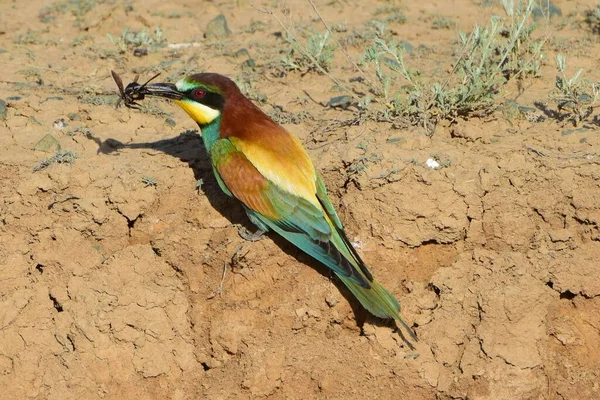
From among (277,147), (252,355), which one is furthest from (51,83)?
(252,355)

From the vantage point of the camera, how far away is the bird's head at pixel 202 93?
404cm

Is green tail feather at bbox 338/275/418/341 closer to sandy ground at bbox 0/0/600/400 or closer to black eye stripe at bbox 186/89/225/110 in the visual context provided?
sandy ground at bbox 0/0/600/400

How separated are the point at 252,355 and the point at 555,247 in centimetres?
139

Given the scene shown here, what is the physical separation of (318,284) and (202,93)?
1.07 metres

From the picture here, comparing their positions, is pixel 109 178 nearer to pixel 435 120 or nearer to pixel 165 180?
pixel 165 180

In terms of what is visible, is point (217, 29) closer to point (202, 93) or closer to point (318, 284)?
point (202, 93)

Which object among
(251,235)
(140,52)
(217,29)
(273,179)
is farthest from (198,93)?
(217,29)

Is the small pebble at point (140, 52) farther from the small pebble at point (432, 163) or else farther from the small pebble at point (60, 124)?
the small pebble at point (432, 163)

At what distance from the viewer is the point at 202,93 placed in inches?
160

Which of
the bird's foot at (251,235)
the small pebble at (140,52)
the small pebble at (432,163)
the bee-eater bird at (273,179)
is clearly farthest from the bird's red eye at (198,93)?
the small pebble at (140,52)

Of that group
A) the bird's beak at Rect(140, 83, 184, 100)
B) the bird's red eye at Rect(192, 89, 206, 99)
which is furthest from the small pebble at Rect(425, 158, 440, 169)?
the bird's beak at Rect(140, 83, 184, 100)

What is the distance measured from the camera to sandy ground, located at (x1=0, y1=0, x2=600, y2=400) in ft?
12.1

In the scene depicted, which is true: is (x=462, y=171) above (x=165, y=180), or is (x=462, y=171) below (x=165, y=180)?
above

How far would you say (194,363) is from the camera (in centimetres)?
379
